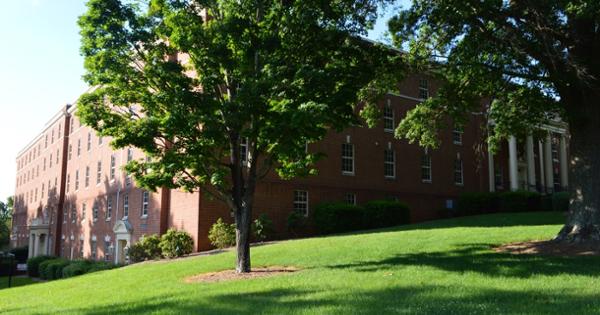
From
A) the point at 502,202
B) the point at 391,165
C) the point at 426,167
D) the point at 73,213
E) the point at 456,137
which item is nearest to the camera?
the point at 502,202

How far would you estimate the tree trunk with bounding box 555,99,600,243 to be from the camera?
13695mm

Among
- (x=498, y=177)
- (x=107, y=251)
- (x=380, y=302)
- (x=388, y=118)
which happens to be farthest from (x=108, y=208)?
(x=380, y=302)

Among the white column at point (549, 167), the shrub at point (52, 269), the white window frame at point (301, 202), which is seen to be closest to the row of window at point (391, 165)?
the white window frame at point (301, 202)

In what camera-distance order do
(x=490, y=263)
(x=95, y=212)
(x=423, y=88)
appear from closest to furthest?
(x=490, y=263)
(x=423, y=88)
(x=95, y=212)

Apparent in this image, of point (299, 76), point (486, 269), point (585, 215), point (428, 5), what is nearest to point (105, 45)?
point (299, 76)

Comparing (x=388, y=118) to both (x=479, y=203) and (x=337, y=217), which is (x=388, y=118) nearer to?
(x=479, y=203)

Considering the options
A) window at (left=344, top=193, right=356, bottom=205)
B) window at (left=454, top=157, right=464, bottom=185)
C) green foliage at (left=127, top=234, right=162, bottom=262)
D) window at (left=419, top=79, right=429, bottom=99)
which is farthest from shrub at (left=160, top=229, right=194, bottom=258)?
window at (left=454, top=157, right=464, bottom=185)

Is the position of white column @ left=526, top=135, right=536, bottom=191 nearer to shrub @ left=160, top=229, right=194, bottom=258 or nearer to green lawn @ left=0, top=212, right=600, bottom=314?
green lawn @ left=0, top=212, right=600, bottom=314

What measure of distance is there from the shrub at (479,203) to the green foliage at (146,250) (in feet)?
63.3

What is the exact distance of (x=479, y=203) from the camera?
35.1 metres

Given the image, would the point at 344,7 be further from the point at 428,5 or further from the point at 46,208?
the point at 46,208

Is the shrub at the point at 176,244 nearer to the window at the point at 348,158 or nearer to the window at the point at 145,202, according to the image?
the window at the point at 145,202

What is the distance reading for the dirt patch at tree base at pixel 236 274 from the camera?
43.1 ft

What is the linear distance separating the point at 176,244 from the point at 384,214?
11.0 metres
